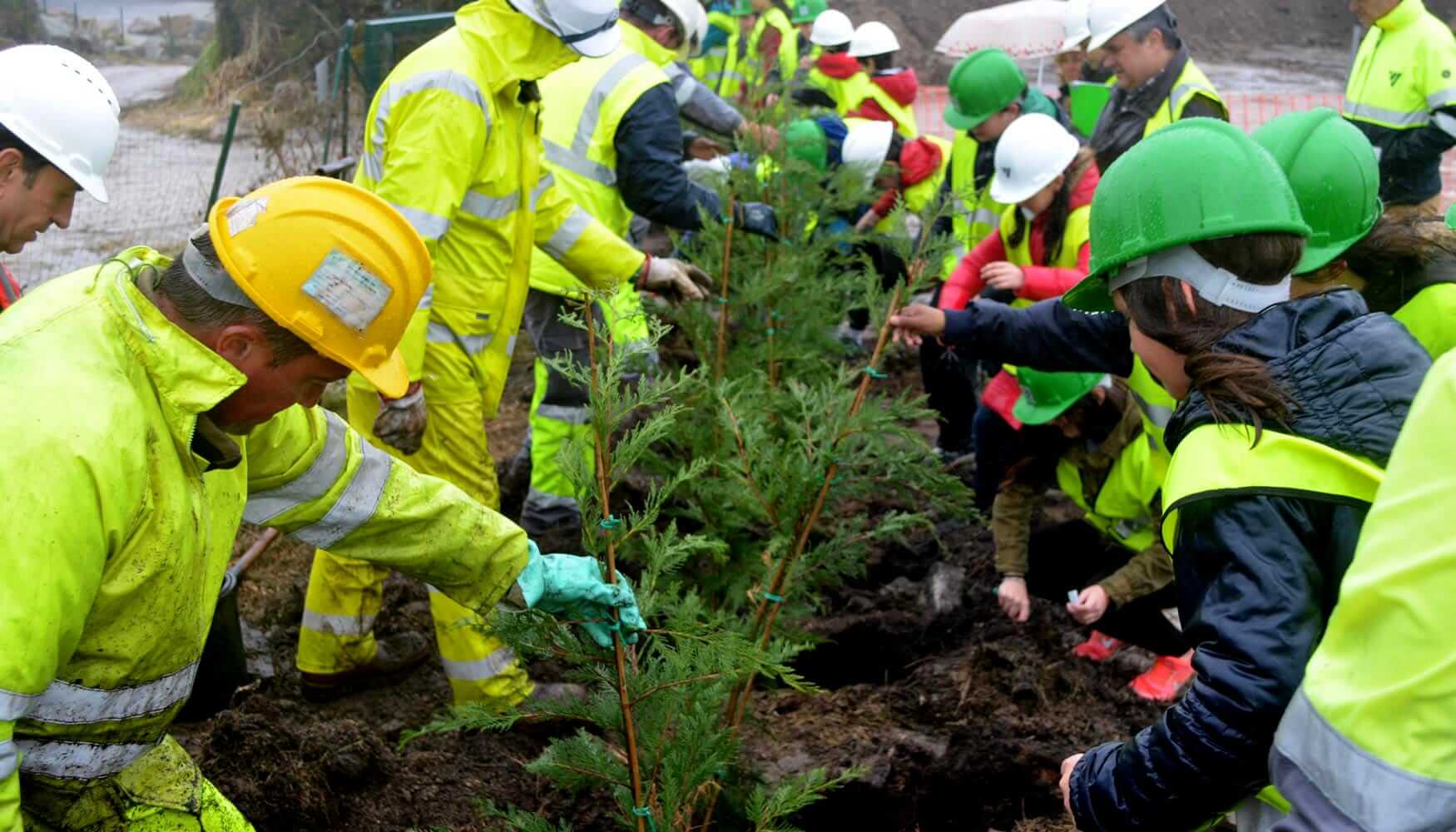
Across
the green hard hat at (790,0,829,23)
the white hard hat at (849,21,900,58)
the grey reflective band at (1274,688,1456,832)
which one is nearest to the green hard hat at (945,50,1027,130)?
the white hard hat at (849,21,900,58)

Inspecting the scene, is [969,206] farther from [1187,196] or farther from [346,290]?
[346,290]

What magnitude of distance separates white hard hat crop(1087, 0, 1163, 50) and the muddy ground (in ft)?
8.41

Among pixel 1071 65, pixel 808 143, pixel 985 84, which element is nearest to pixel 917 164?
pixel 808 143

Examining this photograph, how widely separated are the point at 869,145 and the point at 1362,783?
21.1ft

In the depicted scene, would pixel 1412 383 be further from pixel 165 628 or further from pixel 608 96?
pixel 608 96

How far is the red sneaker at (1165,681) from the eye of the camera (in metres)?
4.36

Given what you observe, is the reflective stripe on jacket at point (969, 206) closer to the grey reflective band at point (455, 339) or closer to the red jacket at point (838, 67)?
the grey reflective band at point (455, 339)

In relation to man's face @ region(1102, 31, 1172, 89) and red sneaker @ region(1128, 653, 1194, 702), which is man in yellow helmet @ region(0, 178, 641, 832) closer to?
red sneaker @ region(1128, 653, 1194, 702)

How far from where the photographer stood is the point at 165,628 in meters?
2.26

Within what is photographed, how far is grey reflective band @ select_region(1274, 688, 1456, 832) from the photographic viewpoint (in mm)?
1385

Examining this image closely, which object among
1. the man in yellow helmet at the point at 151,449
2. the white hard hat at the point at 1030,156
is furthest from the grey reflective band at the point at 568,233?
the man in yellow helmet at the point at 151,449

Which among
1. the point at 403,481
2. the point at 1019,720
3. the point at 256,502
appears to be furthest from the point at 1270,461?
the point at 1019,720

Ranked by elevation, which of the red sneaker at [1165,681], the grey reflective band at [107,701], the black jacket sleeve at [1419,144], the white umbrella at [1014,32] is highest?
the black jacket sleeve at [1419,144]

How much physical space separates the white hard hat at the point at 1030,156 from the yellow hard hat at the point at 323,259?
305cm
